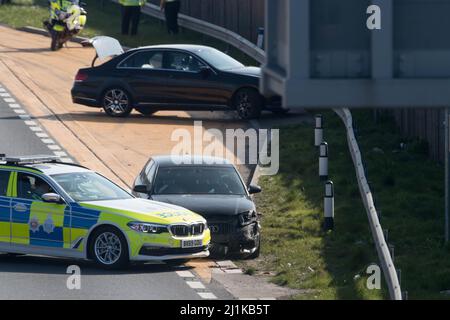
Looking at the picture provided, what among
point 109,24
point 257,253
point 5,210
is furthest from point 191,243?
point 109,24

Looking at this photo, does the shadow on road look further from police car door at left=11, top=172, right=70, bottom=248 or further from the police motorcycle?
the police motorcycle

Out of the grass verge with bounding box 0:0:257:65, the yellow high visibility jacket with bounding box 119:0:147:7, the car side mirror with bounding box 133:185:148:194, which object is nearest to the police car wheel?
the car side mirror with bounding box 133:185:148:194

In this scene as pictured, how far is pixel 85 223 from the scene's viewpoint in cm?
2136

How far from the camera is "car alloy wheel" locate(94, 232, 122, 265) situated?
21.3m

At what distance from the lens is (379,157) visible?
29734 mm

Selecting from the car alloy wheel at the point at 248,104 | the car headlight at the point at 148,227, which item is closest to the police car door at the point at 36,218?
the car headlight at the point at 148,227

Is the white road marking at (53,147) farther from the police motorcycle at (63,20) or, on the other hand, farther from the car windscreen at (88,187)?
the police motorcycle at (63,20)

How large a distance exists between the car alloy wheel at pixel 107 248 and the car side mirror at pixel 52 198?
0.83 m

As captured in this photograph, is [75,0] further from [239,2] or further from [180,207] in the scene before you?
[180,207]

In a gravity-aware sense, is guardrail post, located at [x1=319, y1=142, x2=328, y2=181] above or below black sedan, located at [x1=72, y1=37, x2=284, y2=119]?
below

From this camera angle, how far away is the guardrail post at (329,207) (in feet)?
78.6

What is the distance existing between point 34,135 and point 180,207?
463 inches

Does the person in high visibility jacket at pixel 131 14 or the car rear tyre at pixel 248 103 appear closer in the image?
the car rear tyre at pixel 248 103
